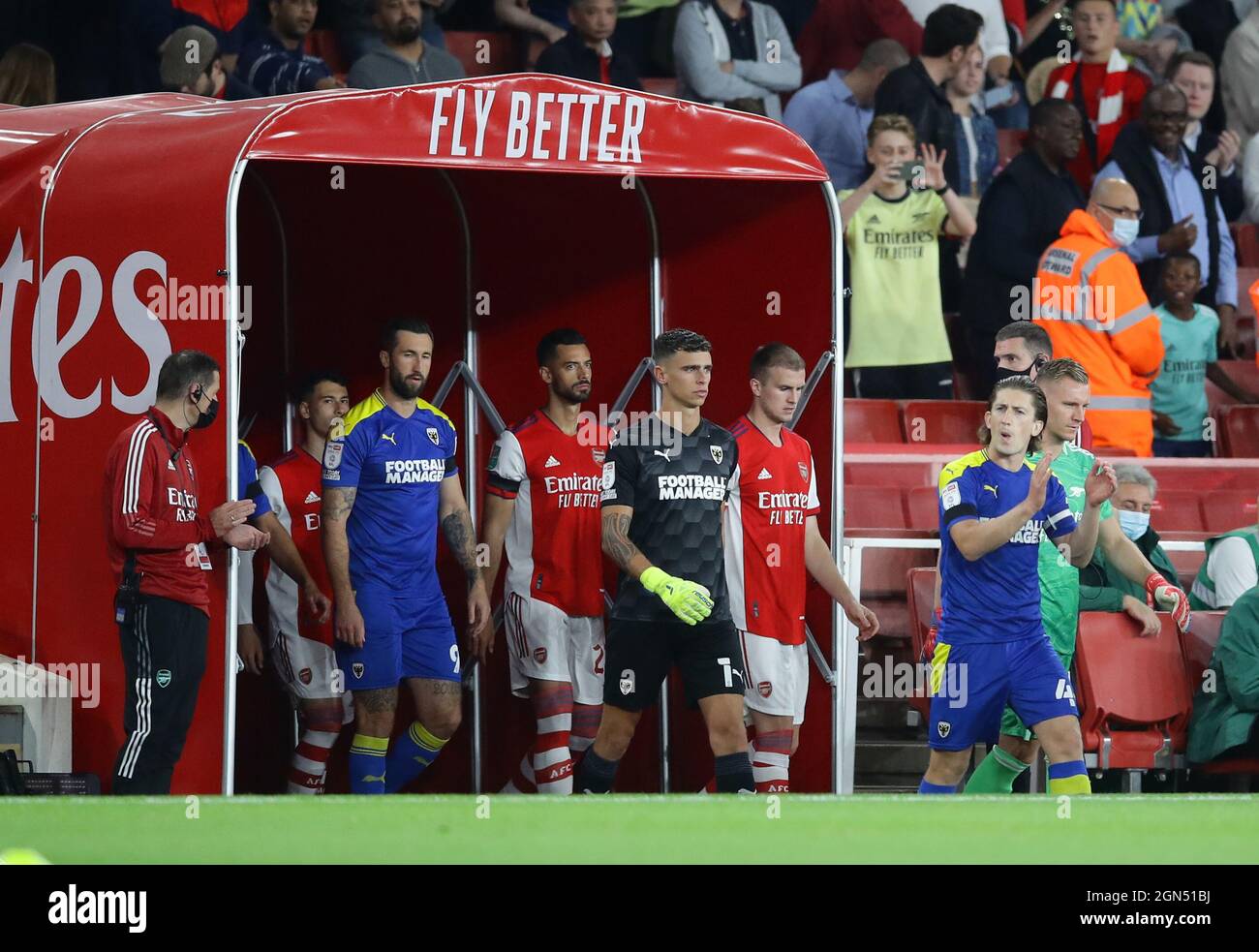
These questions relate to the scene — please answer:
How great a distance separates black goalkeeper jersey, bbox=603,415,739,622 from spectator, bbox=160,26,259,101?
3.57 meters

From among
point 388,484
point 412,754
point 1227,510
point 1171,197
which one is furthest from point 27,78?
A: point 1171,197

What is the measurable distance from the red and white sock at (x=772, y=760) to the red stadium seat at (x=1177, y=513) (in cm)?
292

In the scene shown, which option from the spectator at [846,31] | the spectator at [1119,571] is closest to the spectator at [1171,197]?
the spectator at [846,31]

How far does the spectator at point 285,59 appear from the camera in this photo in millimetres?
10812

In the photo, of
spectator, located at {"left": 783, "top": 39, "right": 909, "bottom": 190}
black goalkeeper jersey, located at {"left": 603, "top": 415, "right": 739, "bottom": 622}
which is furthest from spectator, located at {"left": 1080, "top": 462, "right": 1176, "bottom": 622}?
spectator, located at {"left": 783, "top": 39, "right": 909, "bottom": 190}

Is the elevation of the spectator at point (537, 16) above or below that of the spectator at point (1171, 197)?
above

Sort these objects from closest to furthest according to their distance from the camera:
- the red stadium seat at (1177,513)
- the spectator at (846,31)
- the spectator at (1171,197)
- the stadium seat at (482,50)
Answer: the red stadium seat at (1177,513), the spectator at (1171,197), the spectator at (846,31), the stadium seat at (482,50)

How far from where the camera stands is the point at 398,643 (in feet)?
27.3

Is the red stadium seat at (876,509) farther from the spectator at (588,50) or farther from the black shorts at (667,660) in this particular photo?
the spectator at (588,50)

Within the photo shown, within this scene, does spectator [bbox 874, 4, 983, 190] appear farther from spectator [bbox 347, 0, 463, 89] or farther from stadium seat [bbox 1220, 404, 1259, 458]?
spectator [bbox 347, 0, 463, 89]
